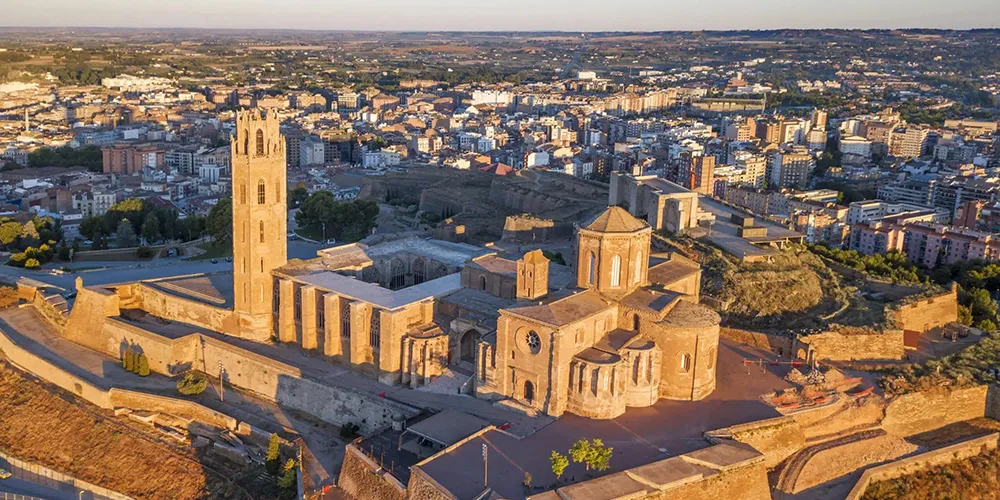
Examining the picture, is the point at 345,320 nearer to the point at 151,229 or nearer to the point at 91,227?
the point at 151,229

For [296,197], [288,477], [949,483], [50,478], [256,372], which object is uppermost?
[296,197]

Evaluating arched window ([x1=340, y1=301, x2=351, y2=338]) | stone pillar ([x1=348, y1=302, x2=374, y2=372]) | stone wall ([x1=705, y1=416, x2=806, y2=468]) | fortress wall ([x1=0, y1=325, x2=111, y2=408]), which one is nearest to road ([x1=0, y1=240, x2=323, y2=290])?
fortress wall ([x1=0, y1=325, x2=111, y2=408])

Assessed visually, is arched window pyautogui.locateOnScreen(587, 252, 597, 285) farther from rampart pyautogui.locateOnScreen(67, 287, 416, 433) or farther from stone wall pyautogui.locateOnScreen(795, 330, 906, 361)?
stone wall pyautogui.locateOnScreen(795, 330, 906, 361)

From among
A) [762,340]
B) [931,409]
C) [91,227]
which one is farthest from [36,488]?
[91,227]

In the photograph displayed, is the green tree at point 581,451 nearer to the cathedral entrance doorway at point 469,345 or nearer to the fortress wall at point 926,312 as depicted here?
the cathedral entrance doorway at point 469,345

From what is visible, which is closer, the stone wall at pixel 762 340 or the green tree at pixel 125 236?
the stone wall at pixel 762 340

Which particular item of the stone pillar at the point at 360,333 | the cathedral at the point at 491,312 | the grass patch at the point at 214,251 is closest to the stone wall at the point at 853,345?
the cathedral at the point at 491,312
